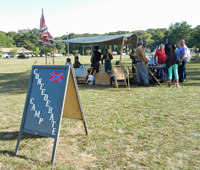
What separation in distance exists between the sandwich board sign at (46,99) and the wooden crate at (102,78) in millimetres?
5924

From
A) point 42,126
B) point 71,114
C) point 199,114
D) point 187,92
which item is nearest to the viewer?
point 42,126

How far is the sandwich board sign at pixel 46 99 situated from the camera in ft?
9.67

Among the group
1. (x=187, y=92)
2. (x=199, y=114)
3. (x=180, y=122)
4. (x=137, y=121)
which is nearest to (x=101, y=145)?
(x=137, y=121)

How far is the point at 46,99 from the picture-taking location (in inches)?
122

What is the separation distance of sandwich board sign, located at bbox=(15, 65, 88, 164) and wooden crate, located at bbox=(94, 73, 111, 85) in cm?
592

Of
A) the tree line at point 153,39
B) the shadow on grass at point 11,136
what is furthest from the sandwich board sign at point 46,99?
the tree line at point 153,39

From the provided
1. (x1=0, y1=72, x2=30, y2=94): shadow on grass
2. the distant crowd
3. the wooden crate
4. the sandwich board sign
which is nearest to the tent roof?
the distant crowd

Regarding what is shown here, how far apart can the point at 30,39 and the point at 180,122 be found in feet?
453

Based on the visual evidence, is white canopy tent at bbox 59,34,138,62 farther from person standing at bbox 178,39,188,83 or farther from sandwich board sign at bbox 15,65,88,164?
sandwich board sign at bbox 15,65,88,164

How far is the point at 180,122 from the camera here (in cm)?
415

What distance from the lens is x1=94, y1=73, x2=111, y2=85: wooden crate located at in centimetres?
927

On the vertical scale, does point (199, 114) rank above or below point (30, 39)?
below

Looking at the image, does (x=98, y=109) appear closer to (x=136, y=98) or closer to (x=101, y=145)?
(x=136, y=98)

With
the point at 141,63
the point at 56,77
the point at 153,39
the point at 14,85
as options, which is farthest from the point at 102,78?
A: the point at 153,39
